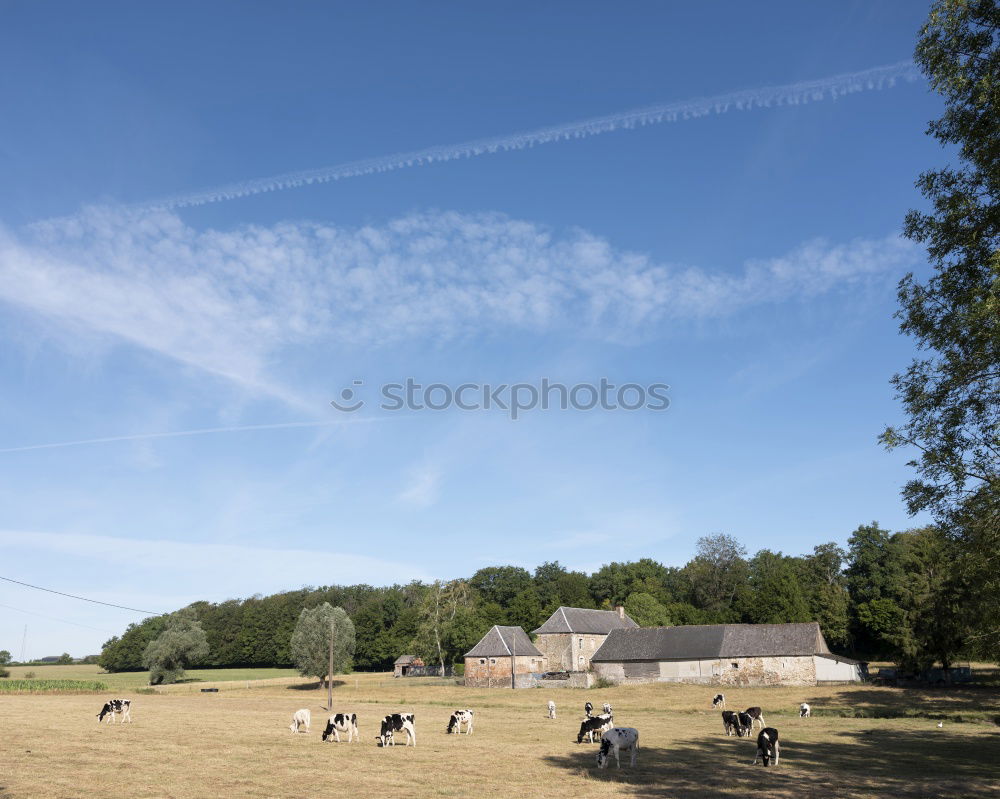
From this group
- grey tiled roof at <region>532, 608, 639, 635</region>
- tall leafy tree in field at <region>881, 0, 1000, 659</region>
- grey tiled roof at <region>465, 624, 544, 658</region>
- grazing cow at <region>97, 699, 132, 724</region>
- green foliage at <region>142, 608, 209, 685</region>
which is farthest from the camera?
green foliage at <region>142, 608, 209, 685</region>

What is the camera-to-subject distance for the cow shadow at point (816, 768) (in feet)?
56.2

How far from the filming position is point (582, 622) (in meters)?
79.1

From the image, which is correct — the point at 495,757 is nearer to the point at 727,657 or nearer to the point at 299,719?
the point at 299,719

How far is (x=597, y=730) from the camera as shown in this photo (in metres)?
27.4

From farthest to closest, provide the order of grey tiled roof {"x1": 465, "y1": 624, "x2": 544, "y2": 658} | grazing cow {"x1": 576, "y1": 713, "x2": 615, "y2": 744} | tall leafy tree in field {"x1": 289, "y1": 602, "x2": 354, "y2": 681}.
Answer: grey tiled roof {"x1": 465, "y1": 624, "x2": 544, "y2": 658}
tall leafy tree in field {"x1": 289, "y1": 602, "x2": 354, "y2": 681}
grazing cow {"x1": 576, "y1": 713, "x2": 615, "y2": 744}

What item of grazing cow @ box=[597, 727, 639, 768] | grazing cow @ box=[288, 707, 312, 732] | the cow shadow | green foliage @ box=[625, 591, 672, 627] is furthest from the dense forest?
grazing cow @ box=[288, 707, 312, 732]

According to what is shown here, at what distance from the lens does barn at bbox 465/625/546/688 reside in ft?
230

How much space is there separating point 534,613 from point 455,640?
1787 centimetres

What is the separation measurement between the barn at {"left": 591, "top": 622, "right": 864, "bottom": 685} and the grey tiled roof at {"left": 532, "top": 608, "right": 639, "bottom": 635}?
18.0ft

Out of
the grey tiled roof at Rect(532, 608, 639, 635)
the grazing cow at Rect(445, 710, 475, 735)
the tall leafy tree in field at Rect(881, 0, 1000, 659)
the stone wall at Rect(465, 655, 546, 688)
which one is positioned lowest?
the stone wall at Rect(465, 655, 546, 688)

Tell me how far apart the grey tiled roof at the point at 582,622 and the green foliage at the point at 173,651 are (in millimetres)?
41001

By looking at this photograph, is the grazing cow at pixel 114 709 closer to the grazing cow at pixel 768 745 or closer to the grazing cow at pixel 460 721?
the grazing cow at pixel 460 721

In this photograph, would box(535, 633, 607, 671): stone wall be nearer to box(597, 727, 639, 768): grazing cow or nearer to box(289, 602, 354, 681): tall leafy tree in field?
box(289, 602, 354, 681): tall leafy tree in field

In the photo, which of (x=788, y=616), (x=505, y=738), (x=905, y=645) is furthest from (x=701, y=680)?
(x=505, y=738)
